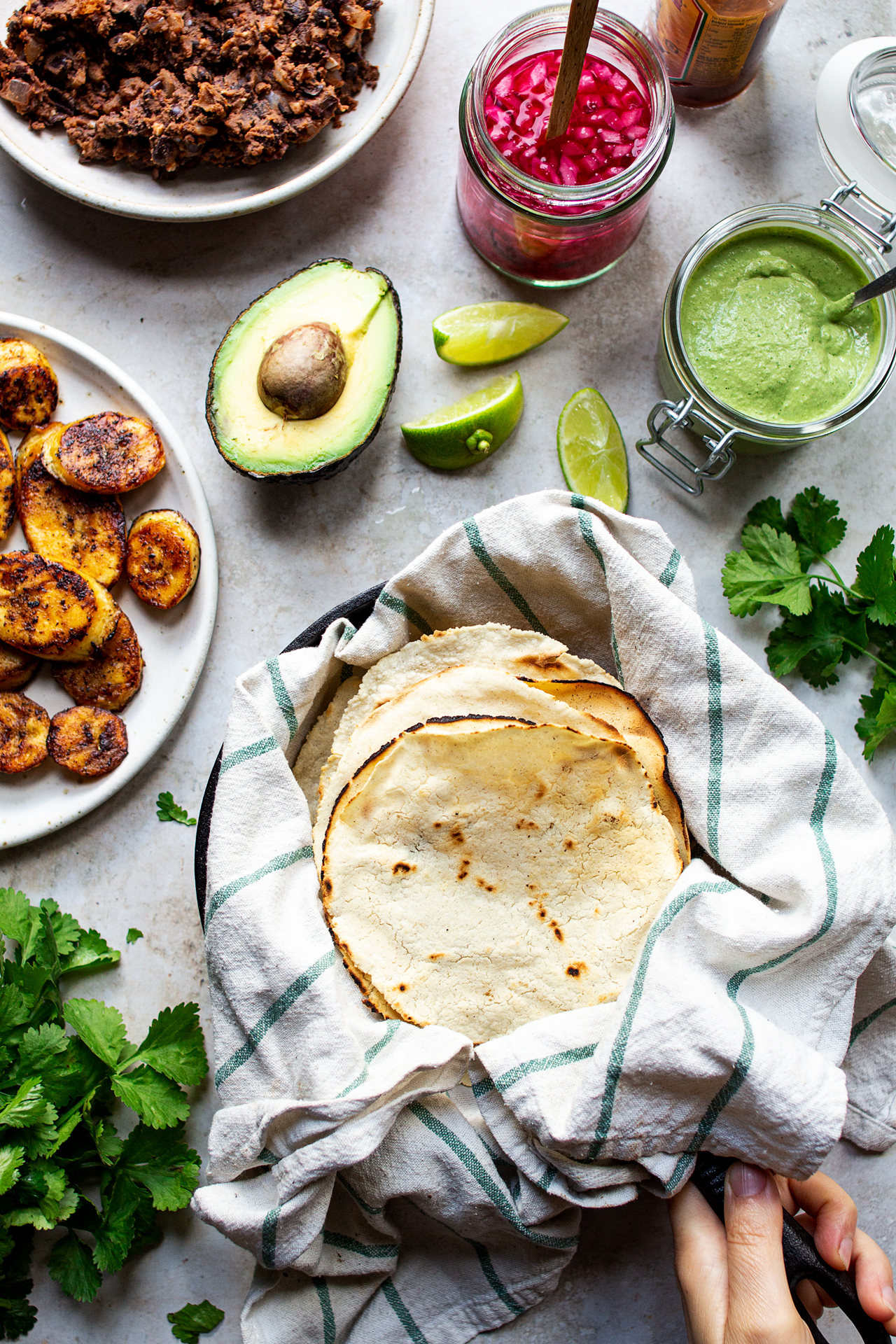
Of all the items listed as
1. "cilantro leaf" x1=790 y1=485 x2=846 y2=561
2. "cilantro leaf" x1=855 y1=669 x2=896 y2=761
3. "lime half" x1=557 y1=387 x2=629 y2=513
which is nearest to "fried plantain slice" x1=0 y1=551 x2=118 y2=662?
"lime half" x1=557 y1=387 x2=629 y2=513

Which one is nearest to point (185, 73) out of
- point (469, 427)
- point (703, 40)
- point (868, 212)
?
point (469, 427)

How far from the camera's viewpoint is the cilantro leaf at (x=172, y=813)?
5.82 feet

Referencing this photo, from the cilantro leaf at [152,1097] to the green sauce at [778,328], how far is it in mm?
1485

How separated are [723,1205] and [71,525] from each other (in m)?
1.51

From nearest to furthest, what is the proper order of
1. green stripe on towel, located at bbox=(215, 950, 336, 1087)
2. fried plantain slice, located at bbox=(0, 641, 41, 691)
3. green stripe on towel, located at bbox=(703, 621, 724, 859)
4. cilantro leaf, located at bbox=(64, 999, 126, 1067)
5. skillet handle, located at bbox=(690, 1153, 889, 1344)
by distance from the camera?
skillet handle, located at bbox=(690, 1153, 889, 1344) → green stripe on towel, located at bbox=(215, 950, 336, 1087) → green stripe on towel, located at bbox=(703, 621, 724, 859) → cilantro leaf, located at bbox=(64, 999, 126, 1067) → fried plantain slice, located at bbox=(0, 641, 41, 691)

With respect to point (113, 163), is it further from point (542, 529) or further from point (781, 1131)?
point (781, 1131)

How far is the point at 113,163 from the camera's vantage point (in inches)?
68.5

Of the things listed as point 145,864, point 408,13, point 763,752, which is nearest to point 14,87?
point 408,13

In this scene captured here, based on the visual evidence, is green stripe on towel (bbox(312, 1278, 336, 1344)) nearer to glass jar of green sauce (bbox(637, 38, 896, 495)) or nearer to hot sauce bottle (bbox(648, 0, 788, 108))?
glass jar of green sauce (bbox(637, 38, 896, 495))

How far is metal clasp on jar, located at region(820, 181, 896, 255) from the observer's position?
1724 millimetres

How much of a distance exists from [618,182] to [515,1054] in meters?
1.33

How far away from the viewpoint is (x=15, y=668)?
5.56 ft

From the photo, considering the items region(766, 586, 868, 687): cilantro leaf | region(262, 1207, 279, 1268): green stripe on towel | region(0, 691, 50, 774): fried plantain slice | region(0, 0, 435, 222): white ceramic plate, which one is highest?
region(0, 0, 435, 222): white ceramic plate

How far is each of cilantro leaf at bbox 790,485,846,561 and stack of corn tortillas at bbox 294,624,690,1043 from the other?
566 millimetres
